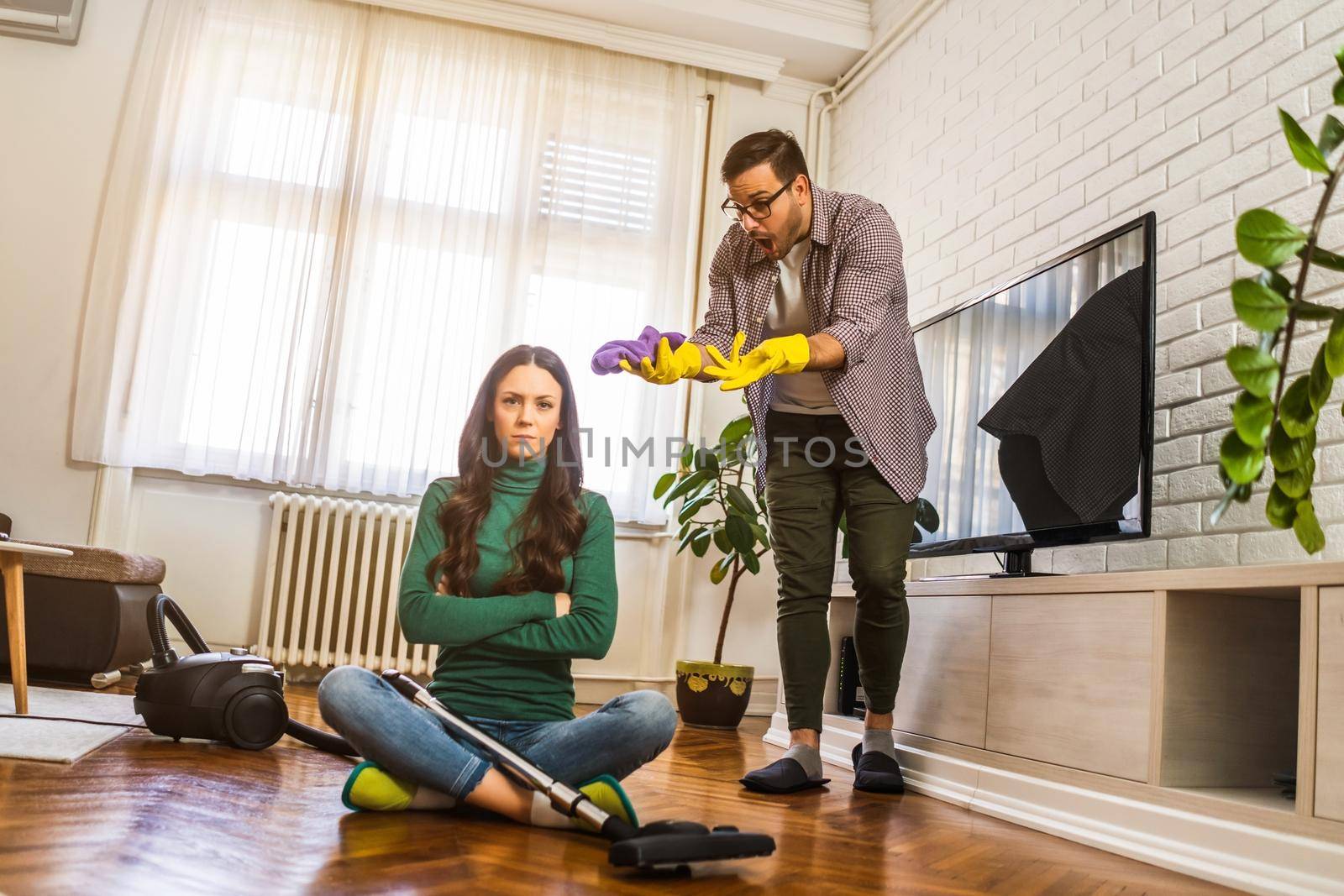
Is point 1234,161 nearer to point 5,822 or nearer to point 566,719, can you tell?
point 566,719

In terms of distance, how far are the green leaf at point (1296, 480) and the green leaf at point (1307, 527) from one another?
0.08ft

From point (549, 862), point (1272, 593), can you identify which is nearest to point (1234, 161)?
→ point (1272, 593)

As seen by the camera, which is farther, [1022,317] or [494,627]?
[1022,317]

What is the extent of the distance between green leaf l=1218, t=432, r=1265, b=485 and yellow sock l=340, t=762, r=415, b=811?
1201 millimetres

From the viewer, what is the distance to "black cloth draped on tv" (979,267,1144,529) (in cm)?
208

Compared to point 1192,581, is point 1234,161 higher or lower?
higher

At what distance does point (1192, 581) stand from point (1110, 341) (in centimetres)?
63

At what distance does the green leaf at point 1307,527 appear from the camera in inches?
37.9

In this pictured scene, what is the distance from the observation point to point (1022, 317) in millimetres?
2469

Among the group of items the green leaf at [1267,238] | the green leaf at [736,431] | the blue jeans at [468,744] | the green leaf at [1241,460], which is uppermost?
the green leaf at [736,431]

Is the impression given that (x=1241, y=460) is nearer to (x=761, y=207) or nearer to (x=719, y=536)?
(x=761, y=207)

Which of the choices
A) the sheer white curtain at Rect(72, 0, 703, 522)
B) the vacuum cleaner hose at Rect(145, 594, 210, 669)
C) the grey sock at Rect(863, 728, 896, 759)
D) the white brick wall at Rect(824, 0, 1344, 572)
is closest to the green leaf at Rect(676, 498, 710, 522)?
the sheer white curtain at Rect(72, 0, 703, 522)

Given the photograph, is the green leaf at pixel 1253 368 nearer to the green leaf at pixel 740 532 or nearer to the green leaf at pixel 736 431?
the green leaf at pixel 740 532

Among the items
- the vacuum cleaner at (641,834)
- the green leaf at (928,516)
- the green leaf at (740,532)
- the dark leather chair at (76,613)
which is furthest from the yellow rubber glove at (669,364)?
the dark leather chair at (76,613)
